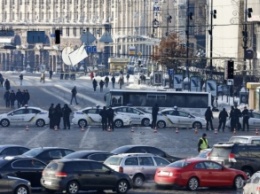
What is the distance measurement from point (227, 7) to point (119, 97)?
3578 cm

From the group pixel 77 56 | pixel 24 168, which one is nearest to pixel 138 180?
pixel 24 168

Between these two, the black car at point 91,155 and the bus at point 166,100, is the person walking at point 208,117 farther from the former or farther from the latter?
the black car at point 91,155

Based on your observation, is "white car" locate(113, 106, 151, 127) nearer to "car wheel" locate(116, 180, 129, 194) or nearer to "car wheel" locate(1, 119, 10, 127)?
"car wheel" locate(1, 119, 10, 127)

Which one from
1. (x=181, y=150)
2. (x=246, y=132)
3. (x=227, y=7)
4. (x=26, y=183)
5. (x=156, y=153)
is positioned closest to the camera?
(x=26, y=183)

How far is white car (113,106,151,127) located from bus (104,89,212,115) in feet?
17.8

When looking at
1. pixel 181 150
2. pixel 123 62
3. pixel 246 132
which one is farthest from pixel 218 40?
pixel 181 150

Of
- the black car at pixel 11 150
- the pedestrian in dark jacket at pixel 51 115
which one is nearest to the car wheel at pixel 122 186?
the black car at pixel 11 150

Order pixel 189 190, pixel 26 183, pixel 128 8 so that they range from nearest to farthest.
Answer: pixel 26 183 → pixel 189 190 → pixel 128 8

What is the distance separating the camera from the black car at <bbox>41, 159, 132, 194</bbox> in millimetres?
37125

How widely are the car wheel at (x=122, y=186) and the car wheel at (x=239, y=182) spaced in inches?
Answer: 142

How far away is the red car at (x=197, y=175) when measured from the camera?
39.2m

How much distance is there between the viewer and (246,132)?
62719 millimetres

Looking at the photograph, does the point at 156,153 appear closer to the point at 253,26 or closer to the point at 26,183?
the point at 26,183

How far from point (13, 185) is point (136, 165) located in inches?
243
